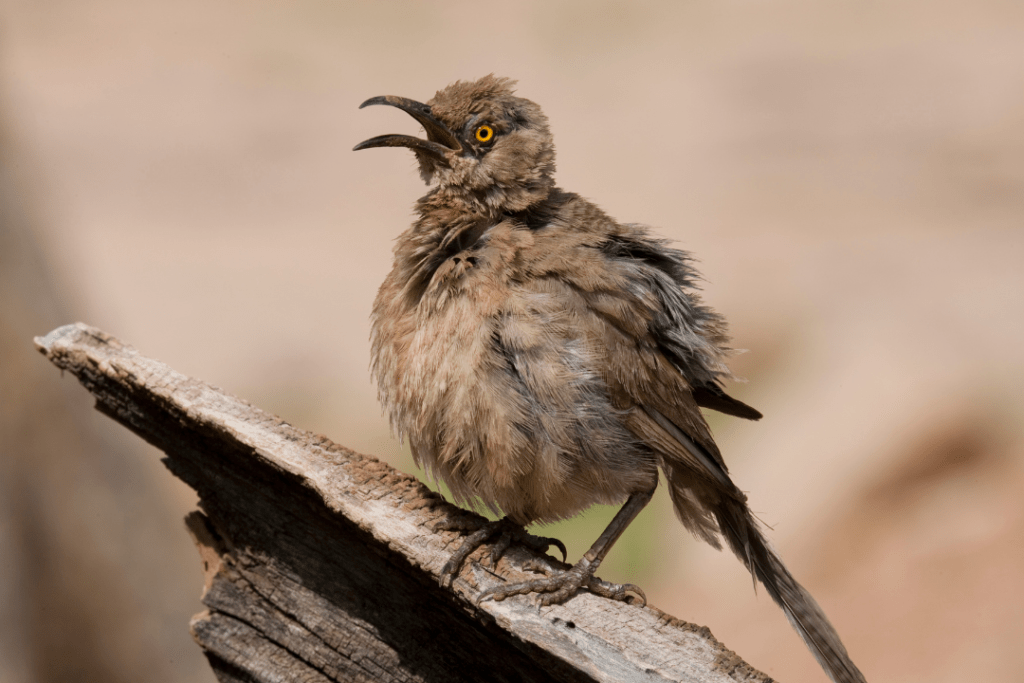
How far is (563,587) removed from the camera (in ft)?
9.29

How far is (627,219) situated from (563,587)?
6375 millimetres

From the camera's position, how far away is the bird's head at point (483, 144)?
3.33 metres

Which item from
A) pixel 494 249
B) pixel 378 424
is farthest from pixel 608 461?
pixel 378 424

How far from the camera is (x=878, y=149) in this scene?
964 cm

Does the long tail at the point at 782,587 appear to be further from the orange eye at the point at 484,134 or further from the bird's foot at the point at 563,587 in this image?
the orange eye at the point at 484,134

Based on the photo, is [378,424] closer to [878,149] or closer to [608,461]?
[608,461]

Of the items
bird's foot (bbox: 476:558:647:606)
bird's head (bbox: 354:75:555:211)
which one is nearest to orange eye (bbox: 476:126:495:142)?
bird's head (bbox: 354:75:555:211)

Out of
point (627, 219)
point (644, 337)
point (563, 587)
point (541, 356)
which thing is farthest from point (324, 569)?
point (627, 219)

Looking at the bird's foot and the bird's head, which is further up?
the bird's head

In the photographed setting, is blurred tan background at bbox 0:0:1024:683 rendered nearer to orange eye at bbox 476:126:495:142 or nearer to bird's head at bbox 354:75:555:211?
bird's head at bbox 354:75:555:211

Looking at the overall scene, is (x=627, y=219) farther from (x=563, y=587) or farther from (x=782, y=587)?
(x=563, y=587)

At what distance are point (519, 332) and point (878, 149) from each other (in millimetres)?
8083

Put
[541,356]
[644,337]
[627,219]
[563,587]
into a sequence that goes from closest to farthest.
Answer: [563,587] → [541,356] → [644,337] → [627,219]

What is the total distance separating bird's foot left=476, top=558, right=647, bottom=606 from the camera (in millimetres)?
2791
